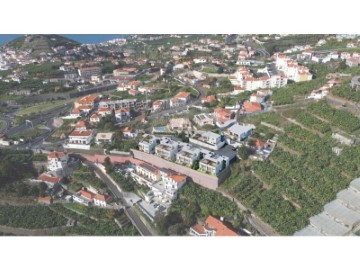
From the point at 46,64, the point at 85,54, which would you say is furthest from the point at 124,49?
the point at 46,64

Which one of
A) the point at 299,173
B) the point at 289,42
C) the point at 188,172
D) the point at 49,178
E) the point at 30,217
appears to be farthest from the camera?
the point at 289,42

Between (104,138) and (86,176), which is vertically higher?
(104,138)

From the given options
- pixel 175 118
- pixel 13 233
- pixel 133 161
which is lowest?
pixel 13 233

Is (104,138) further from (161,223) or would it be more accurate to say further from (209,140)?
(161,223)

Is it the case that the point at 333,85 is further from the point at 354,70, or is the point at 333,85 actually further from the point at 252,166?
the point at 252,166

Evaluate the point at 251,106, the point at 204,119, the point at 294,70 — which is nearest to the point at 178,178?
the point at 204,119


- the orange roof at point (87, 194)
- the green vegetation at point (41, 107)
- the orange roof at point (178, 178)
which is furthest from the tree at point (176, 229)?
the green vegetation at point (41, 107)

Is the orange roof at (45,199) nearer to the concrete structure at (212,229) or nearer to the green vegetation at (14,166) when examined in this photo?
the green vegetation at (14,166)
